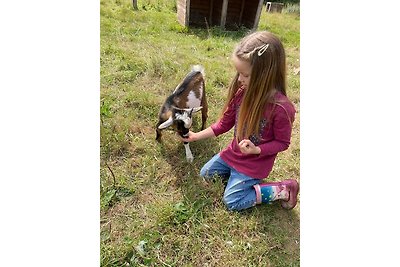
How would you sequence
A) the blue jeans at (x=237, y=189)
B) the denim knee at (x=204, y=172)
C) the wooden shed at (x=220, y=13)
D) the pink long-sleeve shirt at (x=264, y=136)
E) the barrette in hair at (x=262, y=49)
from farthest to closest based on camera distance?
the wooden shed at (x=220, y=13) < the denim knee at (x=204, y=172) < the blue jeans at (x=237, y=189) < the pink long-sleeve shirt at (x=264, y=136) < the barrette in hair at (x=262, y=49)

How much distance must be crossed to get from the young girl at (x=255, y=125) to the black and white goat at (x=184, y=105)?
0.09 meters

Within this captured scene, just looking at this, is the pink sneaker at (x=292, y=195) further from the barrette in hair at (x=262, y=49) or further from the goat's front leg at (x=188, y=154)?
the barrette in hair at (x=262, y=49)

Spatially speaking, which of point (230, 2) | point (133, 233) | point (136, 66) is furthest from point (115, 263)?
point (230, 2)

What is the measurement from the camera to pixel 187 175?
1522mm

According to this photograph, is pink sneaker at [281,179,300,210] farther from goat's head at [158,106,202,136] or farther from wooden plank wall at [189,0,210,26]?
wooden plank wall at [189,0,210,26]

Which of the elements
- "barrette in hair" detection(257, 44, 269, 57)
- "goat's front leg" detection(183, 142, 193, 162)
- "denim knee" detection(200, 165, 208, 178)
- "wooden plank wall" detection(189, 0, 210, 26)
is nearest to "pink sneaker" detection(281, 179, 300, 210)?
"denim knee" detection(200, 165, 208, 178)

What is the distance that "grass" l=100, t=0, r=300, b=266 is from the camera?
1229 millimetres

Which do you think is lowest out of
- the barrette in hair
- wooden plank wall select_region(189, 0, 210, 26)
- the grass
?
the grass

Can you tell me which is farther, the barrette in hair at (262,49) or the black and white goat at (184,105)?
the black and white goat at (184,105)

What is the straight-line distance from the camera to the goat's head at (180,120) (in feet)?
4.67

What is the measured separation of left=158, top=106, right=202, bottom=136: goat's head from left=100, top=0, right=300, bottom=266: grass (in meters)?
0.19

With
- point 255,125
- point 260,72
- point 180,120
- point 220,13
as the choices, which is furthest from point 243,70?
point 220,13

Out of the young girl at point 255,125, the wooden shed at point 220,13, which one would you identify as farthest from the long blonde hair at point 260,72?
the wooden shed at point 220,13

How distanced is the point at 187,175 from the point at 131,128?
42cm
